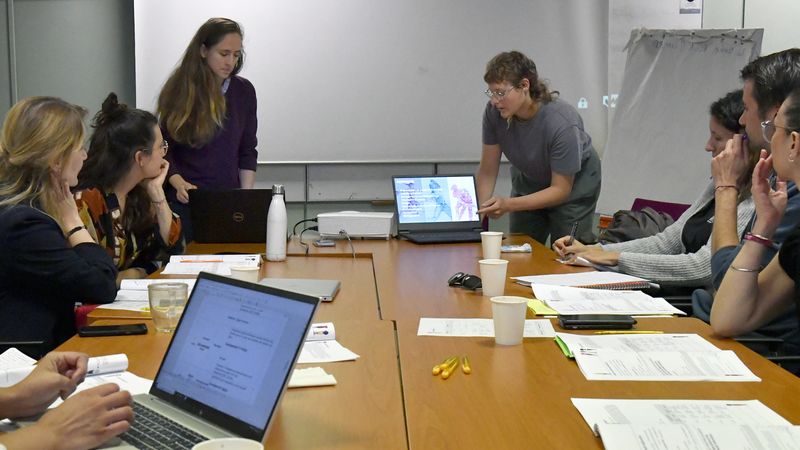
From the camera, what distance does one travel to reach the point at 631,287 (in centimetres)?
254

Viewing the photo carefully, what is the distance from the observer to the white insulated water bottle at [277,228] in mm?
3057

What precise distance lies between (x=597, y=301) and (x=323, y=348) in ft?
2.66

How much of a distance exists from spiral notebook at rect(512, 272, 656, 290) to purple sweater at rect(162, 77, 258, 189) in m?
1.75

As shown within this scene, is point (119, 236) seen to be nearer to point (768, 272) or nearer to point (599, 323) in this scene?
point (599, 323)

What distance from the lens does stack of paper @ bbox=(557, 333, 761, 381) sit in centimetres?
166

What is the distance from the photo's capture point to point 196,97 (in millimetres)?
3828

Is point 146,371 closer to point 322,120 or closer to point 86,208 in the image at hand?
point 86,208

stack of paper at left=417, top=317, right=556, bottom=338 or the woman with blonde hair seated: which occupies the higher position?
the woman with blonde hair seated

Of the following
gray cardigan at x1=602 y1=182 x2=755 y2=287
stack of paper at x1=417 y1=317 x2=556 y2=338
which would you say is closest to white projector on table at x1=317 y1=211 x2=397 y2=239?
gray cardigan at x1=602 y1=182 x2=755 y2=287

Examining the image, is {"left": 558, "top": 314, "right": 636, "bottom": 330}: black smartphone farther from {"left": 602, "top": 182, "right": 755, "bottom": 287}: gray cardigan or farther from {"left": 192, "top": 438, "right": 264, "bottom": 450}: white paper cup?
{"left": 192, "top": 438, "right": 264, "bottom": 450}: white paper cup

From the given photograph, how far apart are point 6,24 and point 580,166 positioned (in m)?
2.66

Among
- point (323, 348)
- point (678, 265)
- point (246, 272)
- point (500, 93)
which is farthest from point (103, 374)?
point (500, 93)

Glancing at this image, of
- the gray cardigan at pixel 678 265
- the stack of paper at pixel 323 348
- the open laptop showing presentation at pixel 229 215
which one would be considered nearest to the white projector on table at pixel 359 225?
the open laptop showing presentation at pixel 229 215

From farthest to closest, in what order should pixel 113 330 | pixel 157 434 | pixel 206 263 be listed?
pixel 206 263, pixel 113 330, pixel 157 434
